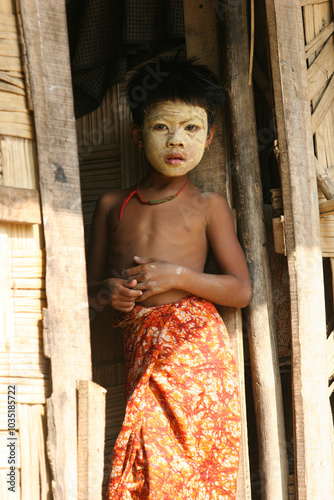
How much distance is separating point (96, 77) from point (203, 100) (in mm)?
813

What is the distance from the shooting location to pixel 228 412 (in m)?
2.67

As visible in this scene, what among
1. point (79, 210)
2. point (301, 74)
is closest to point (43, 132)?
point (79, 210)

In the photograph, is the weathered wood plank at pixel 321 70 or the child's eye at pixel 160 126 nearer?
the child's eye at pixel 160 126

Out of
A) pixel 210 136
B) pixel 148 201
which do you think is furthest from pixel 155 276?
pixel 210 136

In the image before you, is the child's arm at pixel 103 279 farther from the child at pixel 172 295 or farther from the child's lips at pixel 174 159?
the child's lips at pixel 174 159

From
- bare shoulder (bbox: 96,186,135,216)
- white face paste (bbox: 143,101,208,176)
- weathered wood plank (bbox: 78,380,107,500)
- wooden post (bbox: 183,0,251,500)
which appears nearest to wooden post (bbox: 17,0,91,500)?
weathered wood plank (bbox: 78,380,107,500)

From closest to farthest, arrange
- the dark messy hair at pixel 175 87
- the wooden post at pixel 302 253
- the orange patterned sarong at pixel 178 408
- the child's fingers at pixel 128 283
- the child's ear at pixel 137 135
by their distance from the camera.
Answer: the orange patterned sarong at pixel 178 408
the child's fingers at pixel 128 283
the wooden post at pixel 302 253
the dark messy hair at pixel 175 87
the child's ear at pixel 137 135

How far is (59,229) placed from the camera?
2.26 metres

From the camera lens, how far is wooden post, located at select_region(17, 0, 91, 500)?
218 centimetres

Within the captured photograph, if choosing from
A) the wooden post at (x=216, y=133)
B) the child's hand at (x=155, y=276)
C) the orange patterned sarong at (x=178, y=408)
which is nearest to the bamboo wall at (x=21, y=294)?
the orange patterned sarong at (x=178, y=408)

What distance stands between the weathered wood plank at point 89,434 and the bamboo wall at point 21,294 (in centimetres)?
11

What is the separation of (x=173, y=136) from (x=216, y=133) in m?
0.41

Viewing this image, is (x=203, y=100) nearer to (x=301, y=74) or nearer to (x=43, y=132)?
(x=301, y=74)

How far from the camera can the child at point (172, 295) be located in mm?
2430
